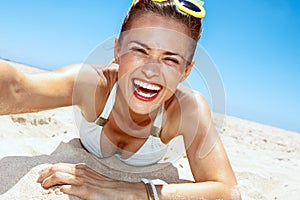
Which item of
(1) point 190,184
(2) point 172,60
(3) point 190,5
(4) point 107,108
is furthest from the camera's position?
(4) point 107,108

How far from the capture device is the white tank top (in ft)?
7.94

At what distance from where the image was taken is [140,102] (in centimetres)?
229

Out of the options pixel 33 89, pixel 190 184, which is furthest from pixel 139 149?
pixel 33 89

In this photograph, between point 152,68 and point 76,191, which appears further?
point 152,68

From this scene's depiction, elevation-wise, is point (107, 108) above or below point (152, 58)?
below

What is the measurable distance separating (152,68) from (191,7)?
1.63ft

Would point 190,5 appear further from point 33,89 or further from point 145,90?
point 33,89

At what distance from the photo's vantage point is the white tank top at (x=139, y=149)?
2.42m

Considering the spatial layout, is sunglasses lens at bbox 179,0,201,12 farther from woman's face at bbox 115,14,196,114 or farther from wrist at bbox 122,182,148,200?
wrist at bbox 122,182,148,200

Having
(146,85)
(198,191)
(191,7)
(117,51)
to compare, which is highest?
(191,7)

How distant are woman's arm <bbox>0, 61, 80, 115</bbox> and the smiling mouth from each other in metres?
0.44

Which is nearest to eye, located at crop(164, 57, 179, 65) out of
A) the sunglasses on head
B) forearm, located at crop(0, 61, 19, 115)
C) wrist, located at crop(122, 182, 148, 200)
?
the sunglasses on head

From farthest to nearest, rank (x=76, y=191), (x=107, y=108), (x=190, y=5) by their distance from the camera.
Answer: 1. (x=107, y=108)
2. (x=190, y=5)
3. (x=76, y=191)

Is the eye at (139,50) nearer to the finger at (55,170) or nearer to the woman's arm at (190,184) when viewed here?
the woman's arm at (190,184)
